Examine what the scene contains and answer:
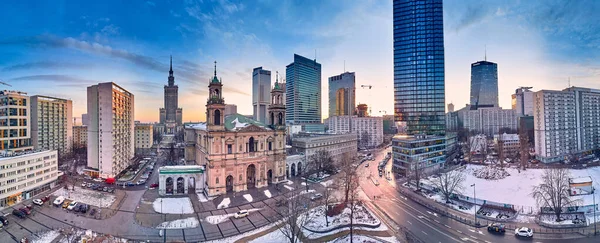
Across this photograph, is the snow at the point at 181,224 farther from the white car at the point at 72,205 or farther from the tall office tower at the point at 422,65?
the tall office tower at the point at 422,65

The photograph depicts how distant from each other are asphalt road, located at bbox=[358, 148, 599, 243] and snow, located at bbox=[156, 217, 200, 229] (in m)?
23.4

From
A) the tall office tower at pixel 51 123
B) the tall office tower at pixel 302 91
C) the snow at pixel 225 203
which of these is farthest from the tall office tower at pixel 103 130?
the tall office tower at pixel 302 91

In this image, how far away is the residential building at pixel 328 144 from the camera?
205 feet

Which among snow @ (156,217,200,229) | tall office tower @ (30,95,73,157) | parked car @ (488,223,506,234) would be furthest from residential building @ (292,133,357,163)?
tall office tower @ (30,95,73,157)

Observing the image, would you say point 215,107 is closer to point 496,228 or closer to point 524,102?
point 496,228

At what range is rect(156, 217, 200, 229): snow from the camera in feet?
97.9

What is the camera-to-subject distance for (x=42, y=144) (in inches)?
2628

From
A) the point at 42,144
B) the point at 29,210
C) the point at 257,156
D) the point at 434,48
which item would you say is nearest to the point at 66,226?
the point at 29,210

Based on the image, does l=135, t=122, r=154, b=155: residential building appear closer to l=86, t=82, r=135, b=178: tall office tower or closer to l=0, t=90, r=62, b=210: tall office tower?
l=86, t=82, r=135, b=178: tall office tower

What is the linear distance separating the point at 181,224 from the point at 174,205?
25.8 feet

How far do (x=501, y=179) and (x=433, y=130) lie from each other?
23.9 meters

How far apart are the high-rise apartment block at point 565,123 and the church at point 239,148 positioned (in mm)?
67048

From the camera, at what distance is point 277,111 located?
51.9 metres

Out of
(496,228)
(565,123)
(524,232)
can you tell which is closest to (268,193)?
(496,228)
